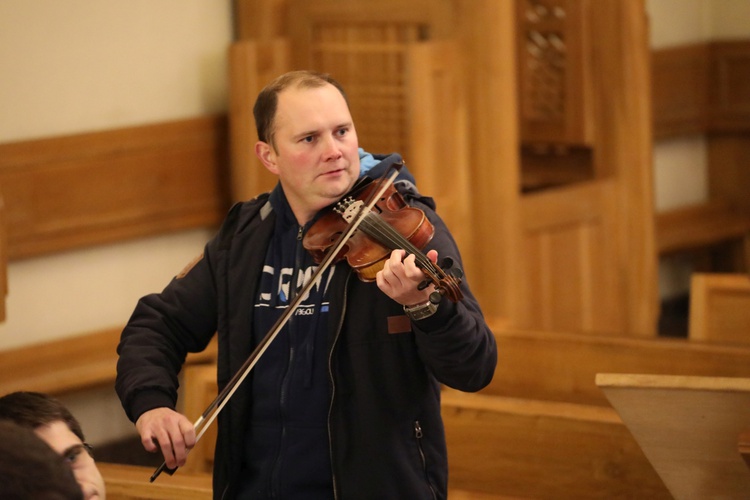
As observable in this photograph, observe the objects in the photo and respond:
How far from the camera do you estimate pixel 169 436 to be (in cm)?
212

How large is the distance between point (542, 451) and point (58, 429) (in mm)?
1578

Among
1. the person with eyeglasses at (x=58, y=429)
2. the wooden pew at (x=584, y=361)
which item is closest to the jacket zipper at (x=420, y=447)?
the person with eyeglasses at (x=58, y=429)

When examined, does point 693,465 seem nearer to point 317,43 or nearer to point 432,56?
point 432,56

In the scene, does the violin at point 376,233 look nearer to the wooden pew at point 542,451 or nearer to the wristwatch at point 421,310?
the wristwatch at point 421,310

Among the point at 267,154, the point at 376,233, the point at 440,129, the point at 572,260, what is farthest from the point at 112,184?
the point at 376,233

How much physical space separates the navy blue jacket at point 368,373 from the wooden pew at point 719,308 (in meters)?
1.98

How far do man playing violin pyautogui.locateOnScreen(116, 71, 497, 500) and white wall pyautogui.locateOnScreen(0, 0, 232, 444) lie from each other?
8.33 feet

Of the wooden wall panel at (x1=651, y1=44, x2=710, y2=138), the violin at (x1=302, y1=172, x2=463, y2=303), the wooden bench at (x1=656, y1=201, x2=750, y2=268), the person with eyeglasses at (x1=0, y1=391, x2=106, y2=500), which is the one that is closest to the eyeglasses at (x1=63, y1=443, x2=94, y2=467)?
the person with eyeglasses at (x1=0, y1=391, x2=106, y2=500)

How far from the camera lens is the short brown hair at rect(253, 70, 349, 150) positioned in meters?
2.27

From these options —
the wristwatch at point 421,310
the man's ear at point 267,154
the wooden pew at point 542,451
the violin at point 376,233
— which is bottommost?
the wooden pew at point 542,451

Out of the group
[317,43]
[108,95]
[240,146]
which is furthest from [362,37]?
[108,95]

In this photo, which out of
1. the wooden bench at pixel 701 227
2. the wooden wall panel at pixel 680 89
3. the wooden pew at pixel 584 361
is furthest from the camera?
the wooden wall panel at pixel 680 89

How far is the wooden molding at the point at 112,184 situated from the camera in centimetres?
468

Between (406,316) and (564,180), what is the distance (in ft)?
11.9
